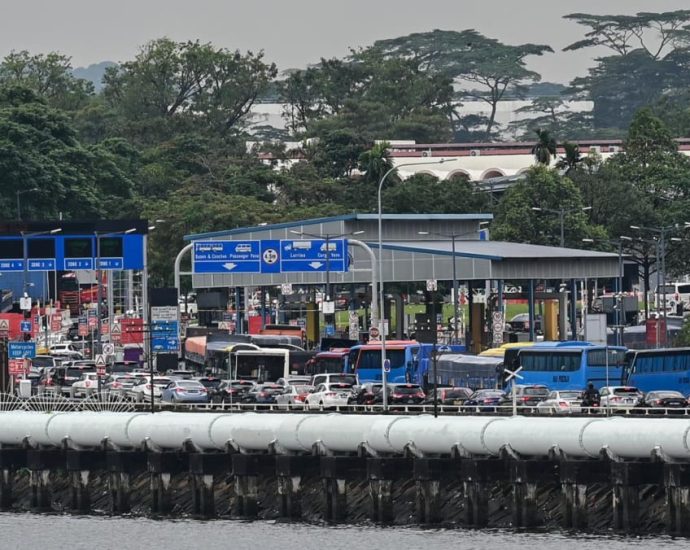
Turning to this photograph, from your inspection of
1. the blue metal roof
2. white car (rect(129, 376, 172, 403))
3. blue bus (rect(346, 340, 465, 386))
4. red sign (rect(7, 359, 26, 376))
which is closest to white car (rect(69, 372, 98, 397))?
white car (rect(129, 376, 172, 403))

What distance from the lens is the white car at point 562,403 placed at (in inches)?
3327

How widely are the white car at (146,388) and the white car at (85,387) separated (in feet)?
6.64

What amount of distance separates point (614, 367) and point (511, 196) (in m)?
91.1

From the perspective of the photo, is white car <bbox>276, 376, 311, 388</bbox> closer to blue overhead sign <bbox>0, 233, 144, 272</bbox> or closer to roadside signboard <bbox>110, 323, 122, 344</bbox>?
roadside signboard <bbox>110, 323, 122, 344</bbox>

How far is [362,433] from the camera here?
237ft

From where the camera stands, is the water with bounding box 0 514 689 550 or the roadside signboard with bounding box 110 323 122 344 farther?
the roadside signboard with bounding box 110 323 122 344

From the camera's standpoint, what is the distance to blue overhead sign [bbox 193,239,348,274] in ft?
459

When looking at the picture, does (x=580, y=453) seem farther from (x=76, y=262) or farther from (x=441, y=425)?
(x=76, y=262)

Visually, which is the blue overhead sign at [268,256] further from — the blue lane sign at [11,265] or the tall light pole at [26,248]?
the blue lane sign at [11,265]

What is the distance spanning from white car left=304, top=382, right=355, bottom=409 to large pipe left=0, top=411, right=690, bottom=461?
1461cm

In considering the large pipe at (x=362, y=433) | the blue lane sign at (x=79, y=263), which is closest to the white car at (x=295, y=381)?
the large pipe at (x=362, y=433)

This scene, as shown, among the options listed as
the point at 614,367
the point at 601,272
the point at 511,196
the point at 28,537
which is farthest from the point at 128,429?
the point at 511,196

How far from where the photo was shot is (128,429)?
259 ft

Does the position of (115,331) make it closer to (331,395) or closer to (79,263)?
(331,395)
